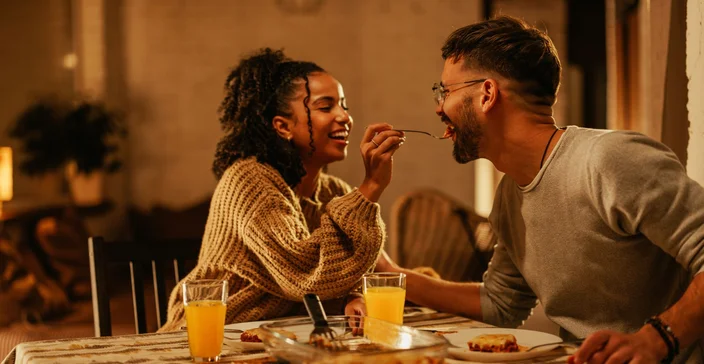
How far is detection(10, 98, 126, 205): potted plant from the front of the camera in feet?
15.6

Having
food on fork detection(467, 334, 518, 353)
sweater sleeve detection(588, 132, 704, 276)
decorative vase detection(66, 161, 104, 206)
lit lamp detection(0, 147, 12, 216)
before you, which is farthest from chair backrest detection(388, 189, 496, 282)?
decorative vase detection(66, 161, 104, 206)

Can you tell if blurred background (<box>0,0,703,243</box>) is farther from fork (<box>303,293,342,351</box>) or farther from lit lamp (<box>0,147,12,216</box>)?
fork (<box>303,293,342,351</box>)

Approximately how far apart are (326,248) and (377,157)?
0.24 meters

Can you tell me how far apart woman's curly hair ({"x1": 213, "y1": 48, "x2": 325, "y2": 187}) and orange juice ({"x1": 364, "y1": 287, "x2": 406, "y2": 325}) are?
2.08ft

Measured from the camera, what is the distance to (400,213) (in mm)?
3445

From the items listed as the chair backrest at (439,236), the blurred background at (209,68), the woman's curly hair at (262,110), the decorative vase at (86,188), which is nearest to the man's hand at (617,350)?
the woman's curly hair at (262,110)

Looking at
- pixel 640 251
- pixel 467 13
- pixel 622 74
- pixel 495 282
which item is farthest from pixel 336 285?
pixel 467 13

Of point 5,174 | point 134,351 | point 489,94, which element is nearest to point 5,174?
point 5,174

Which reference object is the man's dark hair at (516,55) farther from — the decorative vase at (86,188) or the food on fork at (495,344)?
the decorative vase at (86,188)

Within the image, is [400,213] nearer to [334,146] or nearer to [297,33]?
[334,146]

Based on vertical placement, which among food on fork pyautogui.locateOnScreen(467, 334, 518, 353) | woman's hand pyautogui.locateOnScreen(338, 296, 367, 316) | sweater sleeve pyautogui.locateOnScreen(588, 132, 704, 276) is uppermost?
sweater sleeve pyautogui.locateOnScreen(588, 132, 704, 276)

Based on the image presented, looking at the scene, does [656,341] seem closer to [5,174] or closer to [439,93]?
[439,93]

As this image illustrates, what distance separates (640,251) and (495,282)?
1.19 feet

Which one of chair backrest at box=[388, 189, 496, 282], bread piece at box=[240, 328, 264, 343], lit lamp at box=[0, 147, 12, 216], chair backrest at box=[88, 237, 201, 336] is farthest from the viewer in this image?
lit lamp at box=[0, 147, 12, 216]
